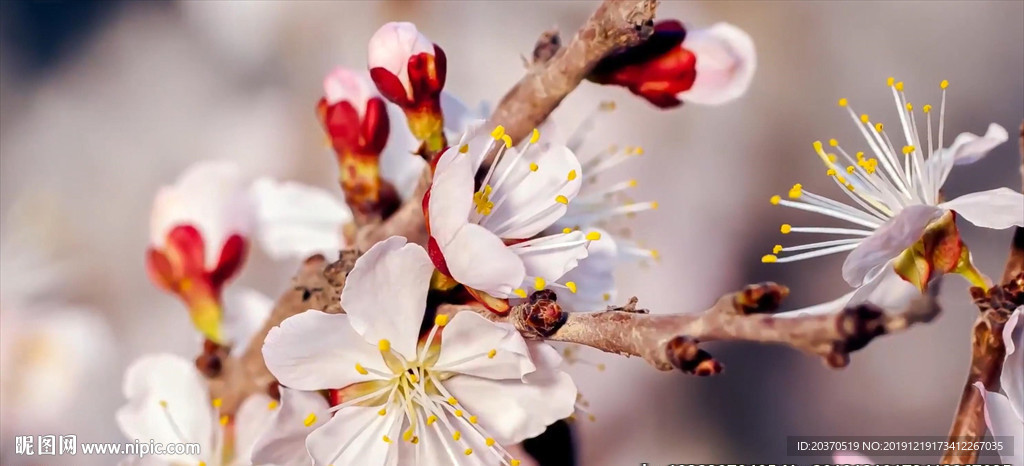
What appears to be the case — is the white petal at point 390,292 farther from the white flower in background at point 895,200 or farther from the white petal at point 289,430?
the white flower in background at point 895,200

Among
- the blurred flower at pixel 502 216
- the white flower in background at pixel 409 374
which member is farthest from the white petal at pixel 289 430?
the blurred flower at pixel 502 216

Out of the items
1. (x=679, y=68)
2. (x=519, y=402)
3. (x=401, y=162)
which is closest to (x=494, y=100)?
(x=401, y=162)

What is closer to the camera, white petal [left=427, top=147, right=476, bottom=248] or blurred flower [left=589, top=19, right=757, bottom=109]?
white petal [left=427, top=147, right=476, bottom=248]

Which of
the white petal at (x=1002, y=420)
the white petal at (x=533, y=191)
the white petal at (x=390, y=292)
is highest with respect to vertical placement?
the white petal at (x=533, y=191)

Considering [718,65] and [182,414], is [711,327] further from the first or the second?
[182,414]

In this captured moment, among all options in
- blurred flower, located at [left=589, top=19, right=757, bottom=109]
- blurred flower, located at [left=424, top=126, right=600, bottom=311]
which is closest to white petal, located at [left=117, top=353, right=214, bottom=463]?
blurred flower, located at [left=424, top=126, right=600, bottom=311]

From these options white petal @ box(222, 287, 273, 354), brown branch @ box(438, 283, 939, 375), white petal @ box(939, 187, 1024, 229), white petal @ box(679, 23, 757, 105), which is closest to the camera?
brown branch @ box(438, 283, 939, 375)

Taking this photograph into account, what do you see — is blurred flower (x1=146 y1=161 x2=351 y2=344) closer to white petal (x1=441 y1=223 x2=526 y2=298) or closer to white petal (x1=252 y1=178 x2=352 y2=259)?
white petal (x1=252 y1=178 x2=352 y2=259)
